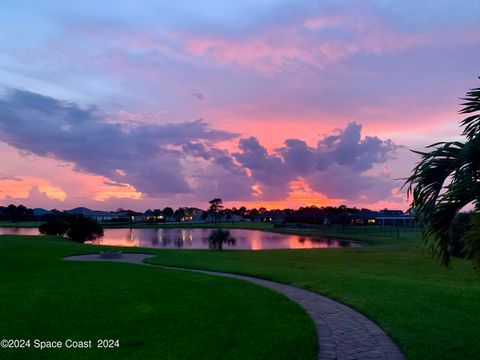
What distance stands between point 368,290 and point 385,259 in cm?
1419

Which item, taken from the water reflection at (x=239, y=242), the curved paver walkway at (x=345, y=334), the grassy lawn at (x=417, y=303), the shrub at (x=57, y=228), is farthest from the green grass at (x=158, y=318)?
the shrub at (x=57, y=228)

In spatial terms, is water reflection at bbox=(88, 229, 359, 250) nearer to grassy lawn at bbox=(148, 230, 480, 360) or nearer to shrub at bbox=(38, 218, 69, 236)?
shrub at bbox=(38, 218, 69, 236)

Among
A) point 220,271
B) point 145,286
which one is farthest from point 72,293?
point 220,271

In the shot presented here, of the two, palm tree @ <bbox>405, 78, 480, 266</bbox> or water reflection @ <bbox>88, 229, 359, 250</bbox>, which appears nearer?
palm tree @ <bbox>405, 78, 480, 266</bbox>

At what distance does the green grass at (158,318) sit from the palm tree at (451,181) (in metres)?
2.95

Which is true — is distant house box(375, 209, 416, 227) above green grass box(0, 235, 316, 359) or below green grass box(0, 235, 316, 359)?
above

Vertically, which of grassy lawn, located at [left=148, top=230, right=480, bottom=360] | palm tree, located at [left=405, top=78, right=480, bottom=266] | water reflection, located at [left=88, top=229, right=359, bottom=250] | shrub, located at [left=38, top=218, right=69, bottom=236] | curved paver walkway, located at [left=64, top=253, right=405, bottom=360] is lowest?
water reflection, located at [left=88, top=229, right=359, bottom=250]

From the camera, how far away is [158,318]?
8.99m

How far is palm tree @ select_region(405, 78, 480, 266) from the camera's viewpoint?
6.12m

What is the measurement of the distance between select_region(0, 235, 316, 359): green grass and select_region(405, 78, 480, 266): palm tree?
295 cm

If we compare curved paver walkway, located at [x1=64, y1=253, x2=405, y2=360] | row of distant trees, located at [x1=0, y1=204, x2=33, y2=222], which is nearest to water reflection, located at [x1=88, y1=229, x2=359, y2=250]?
curved paver walkway, located at [x1=64, y1=253, x2=405, y2=360]

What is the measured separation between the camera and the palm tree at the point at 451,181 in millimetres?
6121

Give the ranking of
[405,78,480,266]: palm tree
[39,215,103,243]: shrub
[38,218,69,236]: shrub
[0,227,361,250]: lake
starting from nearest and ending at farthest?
1. [405,78,480,266]: palm tree
2. [0,227,361,250]: lake
3. [39,215,103,243]: shrub
4. [38,218,69,236]: shrub

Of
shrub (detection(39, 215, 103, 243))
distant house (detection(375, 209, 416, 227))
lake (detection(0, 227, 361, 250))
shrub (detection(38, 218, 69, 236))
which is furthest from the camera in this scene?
distant house (detection(375, 209, 416, 227))
